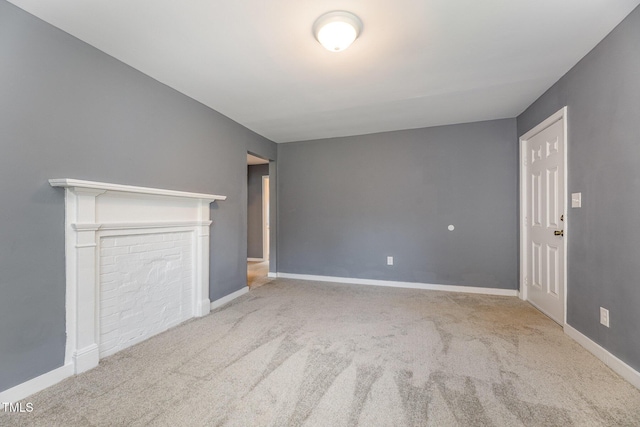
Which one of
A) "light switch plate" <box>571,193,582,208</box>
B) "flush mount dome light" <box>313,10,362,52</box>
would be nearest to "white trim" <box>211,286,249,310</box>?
"flush mount dome light" <box>313,10,362,52</box>

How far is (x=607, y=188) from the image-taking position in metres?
1.97

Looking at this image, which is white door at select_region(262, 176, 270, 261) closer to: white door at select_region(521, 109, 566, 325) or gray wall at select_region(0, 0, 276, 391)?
gray wall at select_region(0, 0, 276, 391)

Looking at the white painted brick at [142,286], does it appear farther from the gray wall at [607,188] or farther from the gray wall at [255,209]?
the gray wall at [255,209]

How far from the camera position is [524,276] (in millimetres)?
3428

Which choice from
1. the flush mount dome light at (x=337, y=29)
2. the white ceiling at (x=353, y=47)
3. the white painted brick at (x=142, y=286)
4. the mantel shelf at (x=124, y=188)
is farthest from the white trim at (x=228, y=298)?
the flush mount dome light at (x=337, y=29)

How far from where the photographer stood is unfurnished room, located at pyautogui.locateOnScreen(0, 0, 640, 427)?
5.28ft

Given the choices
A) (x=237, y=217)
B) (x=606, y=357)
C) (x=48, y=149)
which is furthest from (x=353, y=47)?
(x=606, y=357)

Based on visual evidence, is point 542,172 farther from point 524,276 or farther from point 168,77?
point 168,77

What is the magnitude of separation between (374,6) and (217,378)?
8.21 feet

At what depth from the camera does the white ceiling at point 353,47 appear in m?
1.67

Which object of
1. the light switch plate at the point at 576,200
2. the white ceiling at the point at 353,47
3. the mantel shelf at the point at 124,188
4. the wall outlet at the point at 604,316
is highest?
the white ceiling at the point at 353,47

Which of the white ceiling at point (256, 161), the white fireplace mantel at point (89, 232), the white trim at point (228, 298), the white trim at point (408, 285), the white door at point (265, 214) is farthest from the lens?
the white door at point (265, 214)

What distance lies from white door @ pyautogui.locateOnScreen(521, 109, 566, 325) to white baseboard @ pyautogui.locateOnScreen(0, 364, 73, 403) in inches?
157

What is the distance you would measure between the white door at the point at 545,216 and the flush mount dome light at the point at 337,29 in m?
2.14
